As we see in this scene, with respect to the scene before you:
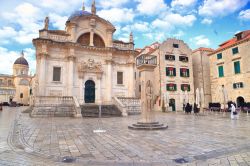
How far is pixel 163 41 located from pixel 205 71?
33.8 feet

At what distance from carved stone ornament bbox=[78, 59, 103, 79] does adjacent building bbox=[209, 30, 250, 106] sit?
17.8 metres

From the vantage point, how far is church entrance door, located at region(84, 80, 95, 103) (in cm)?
2638

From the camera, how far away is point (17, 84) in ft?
248

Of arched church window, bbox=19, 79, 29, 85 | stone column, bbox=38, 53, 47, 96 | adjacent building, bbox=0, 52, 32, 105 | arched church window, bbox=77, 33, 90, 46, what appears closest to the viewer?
stone column, bbox=38, 53, 47, 96

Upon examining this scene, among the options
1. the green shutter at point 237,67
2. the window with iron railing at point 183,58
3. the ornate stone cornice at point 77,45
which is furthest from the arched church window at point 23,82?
the green shutter at point 237,67

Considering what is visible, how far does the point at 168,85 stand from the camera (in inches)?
1314

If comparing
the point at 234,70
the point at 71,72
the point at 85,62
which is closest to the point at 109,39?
the point at 85,62

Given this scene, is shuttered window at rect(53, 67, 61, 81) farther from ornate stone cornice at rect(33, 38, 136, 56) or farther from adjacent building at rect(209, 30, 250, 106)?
adjacent building at rect(209, 30, 250, 106)

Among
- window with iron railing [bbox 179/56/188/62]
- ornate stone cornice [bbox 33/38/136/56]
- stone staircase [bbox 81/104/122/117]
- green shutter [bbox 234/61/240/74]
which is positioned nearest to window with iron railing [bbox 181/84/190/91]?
window with iron railing [bbox 179/56/188/62]

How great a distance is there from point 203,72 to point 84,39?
23.2 metres

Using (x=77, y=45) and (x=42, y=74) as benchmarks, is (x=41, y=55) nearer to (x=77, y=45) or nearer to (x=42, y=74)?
(x=42, y=74)

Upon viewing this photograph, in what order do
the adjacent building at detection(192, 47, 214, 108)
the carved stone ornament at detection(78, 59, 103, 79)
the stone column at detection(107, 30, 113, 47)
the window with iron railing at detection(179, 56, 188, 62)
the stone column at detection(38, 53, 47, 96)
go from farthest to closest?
the adjacent building at detection(192, 47, 214, 108), the window with iron railing at detection(179, 56, 188, 62), the stone column at detection(107, 30, 113, 47), the carved stone ornament at detection(78, 59, 103, 79), the stone column at detection(38, 53, 47, 96)

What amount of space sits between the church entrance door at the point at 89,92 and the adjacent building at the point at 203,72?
818 inches

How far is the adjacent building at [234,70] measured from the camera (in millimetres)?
27422
